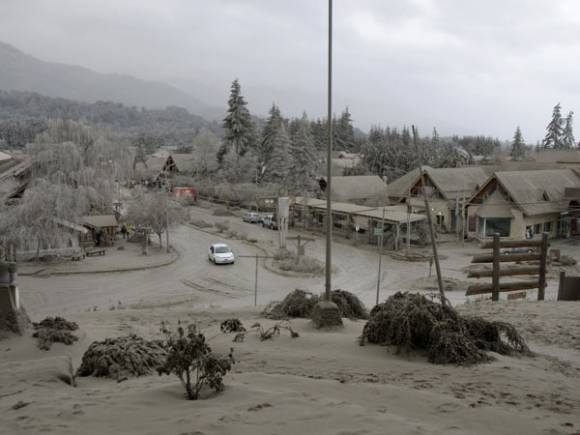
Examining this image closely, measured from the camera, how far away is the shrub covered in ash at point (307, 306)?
13859 millimetres

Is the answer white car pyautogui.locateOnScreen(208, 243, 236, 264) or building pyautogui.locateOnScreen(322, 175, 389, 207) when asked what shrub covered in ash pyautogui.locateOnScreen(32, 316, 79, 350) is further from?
building pyautogui.locateOnScreen(322, 175, 389, 207)

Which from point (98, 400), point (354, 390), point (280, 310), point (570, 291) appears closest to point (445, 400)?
point (354, 390)

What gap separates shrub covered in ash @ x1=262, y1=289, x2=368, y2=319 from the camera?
1386cm

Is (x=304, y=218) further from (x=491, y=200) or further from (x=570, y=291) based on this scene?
(x=570, y=291)

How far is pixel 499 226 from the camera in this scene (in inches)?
1597

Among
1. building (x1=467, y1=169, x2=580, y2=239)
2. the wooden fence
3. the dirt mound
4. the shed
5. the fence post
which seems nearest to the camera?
the dirt mound

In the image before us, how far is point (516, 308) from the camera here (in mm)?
15266

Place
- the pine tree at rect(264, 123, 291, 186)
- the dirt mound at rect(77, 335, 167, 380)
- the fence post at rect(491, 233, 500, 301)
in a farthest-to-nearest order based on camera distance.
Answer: the pine tree at rect(264, 123, 291, 186) < the fence post at rect(491, 233, 500, 301) < the dirt mound at rect(77, 335, 167, 380)

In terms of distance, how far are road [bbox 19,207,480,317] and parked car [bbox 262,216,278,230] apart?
1010cm

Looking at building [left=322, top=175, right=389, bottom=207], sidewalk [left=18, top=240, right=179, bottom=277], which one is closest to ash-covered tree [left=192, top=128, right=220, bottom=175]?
building [left=322, top=175, right=389, bottom=207]

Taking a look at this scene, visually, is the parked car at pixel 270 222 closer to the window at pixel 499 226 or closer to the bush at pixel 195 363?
the window at pixel 499 226

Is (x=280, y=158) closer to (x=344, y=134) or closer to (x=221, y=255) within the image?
(x=221, y=255)

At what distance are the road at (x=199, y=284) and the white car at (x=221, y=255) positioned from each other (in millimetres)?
535

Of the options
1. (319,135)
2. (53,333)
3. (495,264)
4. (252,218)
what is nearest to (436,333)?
(53,333)
